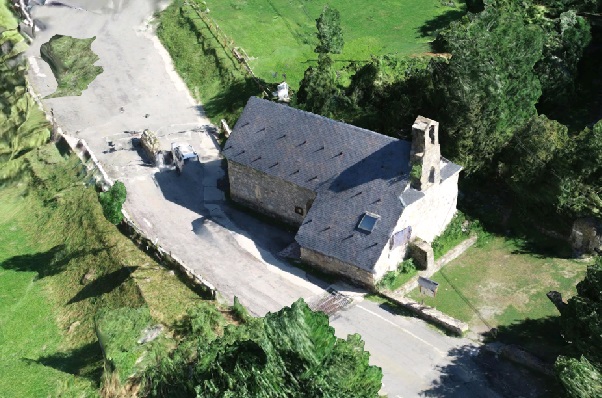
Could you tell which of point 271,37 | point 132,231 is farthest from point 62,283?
point 271,37

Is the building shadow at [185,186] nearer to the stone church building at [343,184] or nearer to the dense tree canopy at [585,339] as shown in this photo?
the stone church building at [343,184]

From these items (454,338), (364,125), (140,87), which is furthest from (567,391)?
(140,87)

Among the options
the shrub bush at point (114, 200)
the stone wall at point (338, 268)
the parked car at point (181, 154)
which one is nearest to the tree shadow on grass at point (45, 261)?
the shrub bush at point (114, 200)

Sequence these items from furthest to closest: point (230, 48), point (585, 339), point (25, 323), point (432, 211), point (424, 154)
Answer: point (230, 48) → point (432, 211) → point (25, 323) → point (424, 154) → point (585, 339)

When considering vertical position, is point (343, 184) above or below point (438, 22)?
above

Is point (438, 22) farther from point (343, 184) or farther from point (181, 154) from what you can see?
point (343, 184)

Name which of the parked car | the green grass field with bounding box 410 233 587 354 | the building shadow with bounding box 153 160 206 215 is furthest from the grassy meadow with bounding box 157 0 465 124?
the green grass field with bounding box 410 233 587 354

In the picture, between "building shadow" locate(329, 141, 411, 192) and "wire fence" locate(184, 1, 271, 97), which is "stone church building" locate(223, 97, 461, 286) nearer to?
"building shadow" locate(329, 141, 411, 192)
